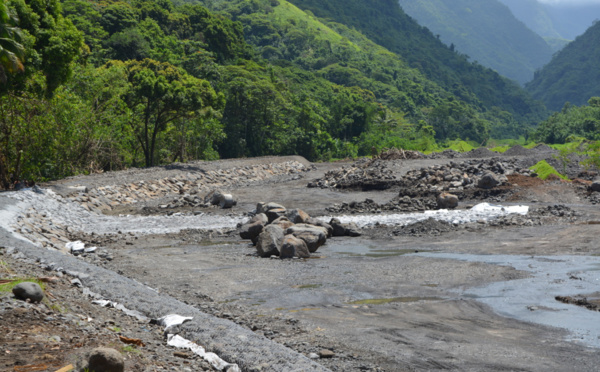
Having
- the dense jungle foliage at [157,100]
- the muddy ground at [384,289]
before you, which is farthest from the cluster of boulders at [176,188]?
the muddy ground at [384,289]

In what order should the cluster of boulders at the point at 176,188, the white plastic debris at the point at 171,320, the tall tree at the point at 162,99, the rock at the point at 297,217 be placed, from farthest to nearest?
the tall tree at the point at 162,99 → the cluster of boulders at the point at 176,188 → the rock at the point at 297,217 → the white plastic debris at the point at 171,320

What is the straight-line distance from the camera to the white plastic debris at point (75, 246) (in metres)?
17.0

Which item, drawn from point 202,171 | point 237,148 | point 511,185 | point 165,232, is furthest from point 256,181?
point 165,232

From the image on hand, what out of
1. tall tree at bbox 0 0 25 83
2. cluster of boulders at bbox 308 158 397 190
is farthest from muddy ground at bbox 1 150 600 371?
cluster of boulders at bbox 308 158 397 190

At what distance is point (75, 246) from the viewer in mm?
17297

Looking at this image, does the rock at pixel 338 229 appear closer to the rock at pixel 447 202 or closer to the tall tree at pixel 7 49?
the rock at pixel 447 202

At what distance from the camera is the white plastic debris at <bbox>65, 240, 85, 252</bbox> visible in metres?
17.0

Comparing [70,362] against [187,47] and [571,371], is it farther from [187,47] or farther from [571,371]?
[187,47]

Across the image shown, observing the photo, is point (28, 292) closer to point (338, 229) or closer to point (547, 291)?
point (547, 291)

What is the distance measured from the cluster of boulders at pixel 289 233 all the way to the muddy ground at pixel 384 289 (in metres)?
0.42

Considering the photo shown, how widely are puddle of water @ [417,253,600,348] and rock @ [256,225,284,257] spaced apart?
190 inches

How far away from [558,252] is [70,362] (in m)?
13.7

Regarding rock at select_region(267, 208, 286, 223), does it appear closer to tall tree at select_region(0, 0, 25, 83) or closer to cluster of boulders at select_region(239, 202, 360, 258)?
cluster of boulders at select_region(239, 202, 360, 258)

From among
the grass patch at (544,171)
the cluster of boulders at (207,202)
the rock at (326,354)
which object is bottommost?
the cluster of boulders at (207,202)
